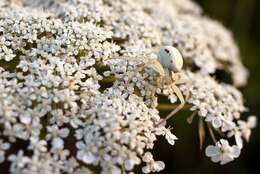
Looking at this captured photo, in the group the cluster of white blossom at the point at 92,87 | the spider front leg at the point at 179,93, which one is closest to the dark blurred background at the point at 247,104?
the cluster of white blossom at the point at 92,87

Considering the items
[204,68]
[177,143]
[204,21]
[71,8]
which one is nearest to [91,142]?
[71,8]

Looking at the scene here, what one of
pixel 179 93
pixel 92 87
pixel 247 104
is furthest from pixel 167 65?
pixel 247 104

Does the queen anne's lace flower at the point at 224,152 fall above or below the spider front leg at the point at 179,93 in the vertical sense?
below

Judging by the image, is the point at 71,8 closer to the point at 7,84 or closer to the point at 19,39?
the point at 19,39

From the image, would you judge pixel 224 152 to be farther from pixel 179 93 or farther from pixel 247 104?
pixel 247 104

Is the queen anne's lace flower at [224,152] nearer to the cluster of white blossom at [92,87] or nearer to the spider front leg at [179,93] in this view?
the cluster of white blossom at [92,87]

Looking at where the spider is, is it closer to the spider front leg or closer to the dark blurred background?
the spider front leg
